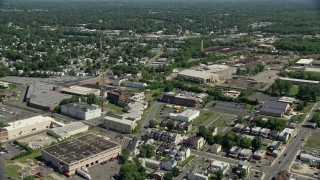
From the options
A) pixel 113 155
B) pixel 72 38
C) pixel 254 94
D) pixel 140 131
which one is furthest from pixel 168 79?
pixel 72 38

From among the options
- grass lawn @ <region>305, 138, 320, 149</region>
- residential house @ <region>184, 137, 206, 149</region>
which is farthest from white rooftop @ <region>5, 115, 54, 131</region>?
grass lawn @ <region>305, 138, 320, 149</region>

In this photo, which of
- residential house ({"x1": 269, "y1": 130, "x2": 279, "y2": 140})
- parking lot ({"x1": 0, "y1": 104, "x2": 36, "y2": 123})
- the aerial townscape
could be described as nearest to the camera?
the aerial townscape

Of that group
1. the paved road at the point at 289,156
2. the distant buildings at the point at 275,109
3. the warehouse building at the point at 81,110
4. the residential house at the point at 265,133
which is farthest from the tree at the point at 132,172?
the distant buildings at the point at 275,109

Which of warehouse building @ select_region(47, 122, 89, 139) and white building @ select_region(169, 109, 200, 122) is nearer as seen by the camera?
warehouse building @ select_region(47, 122, 89, 139)

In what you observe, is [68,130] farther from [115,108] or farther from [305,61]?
[305,61]

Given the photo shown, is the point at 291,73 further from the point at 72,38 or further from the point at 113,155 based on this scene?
the point at 72,38

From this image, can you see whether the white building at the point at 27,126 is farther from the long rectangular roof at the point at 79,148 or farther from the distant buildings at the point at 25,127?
the long rectangular roof at the point at 79,148

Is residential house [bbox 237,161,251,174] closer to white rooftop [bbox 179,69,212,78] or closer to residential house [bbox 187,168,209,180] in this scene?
residential house [bbox 187,168,209,180]
